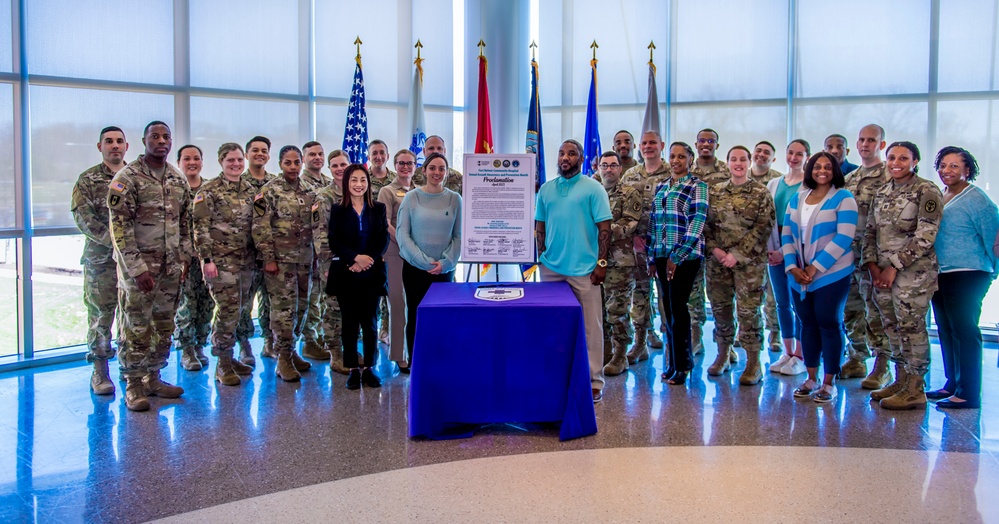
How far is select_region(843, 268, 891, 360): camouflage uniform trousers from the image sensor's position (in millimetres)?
4527

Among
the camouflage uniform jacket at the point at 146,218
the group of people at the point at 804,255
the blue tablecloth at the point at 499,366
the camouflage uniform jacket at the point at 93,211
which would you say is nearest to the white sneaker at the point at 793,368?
the group of people at the point at 804,255

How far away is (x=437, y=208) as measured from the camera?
179 inches

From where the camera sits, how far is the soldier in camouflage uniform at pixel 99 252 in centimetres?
449

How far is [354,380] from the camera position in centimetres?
455

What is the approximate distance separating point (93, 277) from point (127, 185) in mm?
946

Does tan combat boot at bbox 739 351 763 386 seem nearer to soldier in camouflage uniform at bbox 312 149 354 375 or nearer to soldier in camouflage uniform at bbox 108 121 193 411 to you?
soldier in camouflage uniform at bbox 312 149 354 375

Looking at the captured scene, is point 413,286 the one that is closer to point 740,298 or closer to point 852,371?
point 740,298

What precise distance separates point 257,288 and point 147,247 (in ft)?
3.97

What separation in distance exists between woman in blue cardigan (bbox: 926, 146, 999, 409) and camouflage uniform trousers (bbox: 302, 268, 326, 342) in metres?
4.07

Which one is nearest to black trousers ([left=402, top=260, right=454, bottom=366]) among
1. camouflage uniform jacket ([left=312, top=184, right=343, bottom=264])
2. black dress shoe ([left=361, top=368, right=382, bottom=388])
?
black dress shoe ([left=361, top=368, right=382, bottom=388])

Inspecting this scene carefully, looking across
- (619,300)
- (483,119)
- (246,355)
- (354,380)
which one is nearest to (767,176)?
(619,300)

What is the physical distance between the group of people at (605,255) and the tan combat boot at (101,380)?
0.02 meters

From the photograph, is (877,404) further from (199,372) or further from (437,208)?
(199,372)

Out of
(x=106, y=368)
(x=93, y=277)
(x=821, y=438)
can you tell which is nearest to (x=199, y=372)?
(x=106, y=368)
